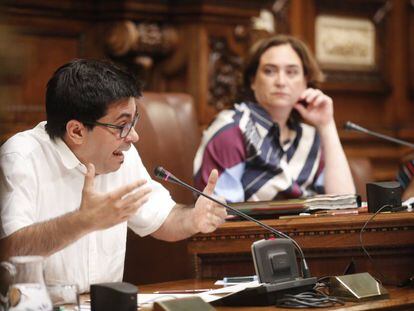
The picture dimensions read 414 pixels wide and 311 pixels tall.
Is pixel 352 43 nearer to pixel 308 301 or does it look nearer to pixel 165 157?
pixel 165 157

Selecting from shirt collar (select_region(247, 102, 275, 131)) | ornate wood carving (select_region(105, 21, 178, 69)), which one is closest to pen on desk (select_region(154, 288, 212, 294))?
shirt collar (select_region(247, 102, 275, 131))

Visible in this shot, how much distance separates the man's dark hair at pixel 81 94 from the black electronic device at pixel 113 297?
68 centimetres

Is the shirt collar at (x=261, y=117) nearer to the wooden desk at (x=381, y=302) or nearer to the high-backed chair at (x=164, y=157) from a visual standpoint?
the high-backed chair at (x=164, y=157)

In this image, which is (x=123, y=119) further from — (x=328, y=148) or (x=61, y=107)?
(x=328, y=148)

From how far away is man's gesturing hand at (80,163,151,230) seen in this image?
173cm

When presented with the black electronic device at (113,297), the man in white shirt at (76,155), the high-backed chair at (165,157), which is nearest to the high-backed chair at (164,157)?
the high-backed chair at (165,157)

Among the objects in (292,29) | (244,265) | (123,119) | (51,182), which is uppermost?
(292,29)

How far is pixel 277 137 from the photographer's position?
3.46 metres

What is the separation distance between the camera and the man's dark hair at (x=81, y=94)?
213cm

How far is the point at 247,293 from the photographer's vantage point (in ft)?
5.81

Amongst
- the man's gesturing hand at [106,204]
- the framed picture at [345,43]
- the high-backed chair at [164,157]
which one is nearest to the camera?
the man's gesturing hand at [106,204]

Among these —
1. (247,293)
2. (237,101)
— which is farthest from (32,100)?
(247,293)

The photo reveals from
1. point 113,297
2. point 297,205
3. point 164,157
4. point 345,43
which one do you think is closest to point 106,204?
point 113,297

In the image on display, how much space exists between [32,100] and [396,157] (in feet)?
7.89
